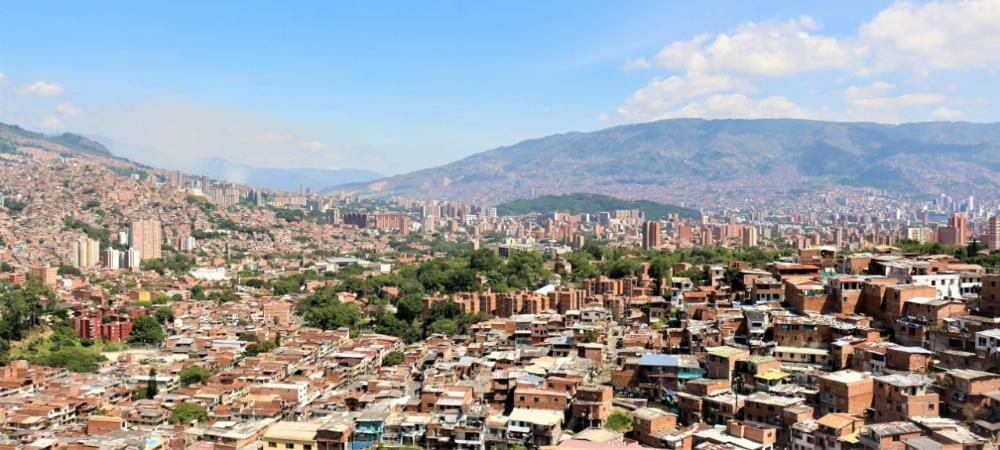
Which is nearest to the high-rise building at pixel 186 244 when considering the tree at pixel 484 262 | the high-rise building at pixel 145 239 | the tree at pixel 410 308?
the high-rise building at pixel 145 239

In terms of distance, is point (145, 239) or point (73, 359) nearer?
point (73, 359)

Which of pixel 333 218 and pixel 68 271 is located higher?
pixel 333 218

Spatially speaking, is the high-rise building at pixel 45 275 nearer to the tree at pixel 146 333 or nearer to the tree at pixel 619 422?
the tree at pixel 146 333

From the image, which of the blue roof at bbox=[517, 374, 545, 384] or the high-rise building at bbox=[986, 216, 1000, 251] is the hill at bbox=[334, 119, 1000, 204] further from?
the blue roof at bbox=[517, 374, 545, 384]

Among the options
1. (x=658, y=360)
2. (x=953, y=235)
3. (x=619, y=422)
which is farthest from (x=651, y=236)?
(x=619, y=422)

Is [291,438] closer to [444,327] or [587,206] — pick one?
[444,327]

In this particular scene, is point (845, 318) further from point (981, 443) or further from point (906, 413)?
point (981, 443)

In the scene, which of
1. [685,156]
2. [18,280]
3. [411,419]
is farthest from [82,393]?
[685,156]
